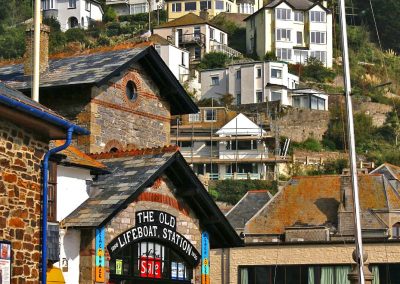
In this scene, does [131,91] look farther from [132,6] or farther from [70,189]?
[132,6]

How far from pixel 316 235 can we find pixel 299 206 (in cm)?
497

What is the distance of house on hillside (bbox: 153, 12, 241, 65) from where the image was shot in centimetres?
14338

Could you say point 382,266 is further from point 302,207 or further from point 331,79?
point 331,79

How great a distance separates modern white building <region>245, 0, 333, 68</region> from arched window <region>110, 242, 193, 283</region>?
11534 centimetres

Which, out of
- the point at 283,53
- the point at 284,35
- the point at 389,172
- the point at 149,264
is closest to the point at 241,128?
the point at 283,53

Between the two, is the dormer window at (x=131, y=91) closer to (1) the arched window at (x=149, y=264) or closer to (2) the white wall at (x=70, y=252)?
(1) the arched window at (x=149, y=264)

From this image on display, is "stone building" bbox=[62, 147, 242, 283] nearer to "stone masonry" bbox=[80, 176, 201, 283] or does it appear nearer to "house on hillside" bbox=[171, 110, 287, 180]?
"stone masonry" bbox=[80, 176, 201, 283]

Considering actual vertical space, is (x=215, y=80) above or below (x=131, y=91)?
above

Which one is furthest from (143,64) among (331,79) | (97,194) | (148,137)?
(331,79)

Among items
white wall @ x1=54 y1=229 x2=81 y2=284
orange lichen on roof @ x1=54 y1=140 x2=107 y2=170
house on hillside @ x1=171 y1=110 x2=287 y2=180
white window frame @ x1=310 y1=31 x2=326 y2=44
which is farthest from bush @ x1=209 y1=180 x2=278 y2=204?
white wall @ x1=54 y1=229 x2=81 y2=284

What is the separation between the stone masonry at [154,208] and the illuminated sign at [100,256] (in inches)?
4.8

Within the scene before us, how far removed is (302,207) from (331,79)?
264ft

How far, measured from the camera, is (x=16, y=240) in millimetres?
19906

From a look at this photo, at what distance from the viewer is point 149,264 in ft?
90.8
